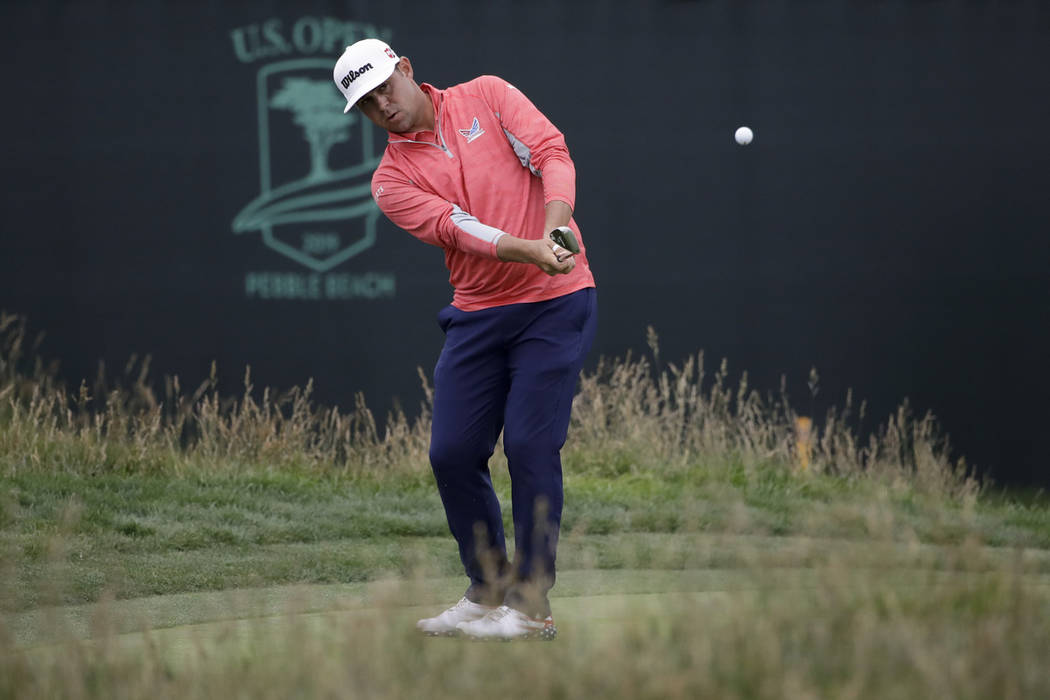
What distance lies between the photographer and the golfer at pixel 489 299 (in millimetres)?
4102

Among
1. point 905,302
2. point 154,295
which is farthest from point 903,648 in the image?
point 154,295

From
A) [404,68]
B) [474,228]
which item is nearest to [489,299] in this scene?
[474,228]

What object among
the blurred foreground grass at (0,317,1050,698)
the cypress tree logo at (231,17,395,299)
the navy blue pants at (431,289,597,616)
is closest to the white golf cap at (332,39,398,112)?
the navy blue pants at (431,289,597,616)

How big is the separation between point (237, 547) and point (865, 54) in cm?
538

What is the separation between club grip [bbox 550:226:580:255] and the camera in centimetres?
390

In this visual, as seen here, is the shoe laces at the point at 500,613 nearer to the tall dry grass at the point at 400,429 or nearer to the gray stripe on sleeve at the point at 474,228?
the gray stripe on sleeve at the point at 474,228

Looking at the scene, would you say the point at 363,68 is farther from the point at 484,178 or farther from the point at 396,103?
the point at 484,178

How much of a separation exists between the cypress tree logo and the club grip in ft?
15.9

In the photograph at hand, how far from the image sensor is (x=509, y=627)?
395 cm

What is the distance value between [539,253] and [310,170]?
16.7 feet

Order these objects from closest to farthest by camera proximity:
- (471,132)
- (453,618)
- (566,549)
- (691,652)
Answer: (691,652), (453,618), (471,132), (566,549)

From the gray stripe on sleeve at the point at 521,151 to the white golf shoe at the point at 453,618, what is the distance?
1.44 meters

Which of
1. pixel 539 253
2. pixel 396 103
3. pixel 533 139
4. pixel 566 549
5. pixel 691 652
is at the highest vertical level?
pixel 396 103

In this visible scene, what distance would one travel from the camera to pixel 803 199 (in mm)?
8797
